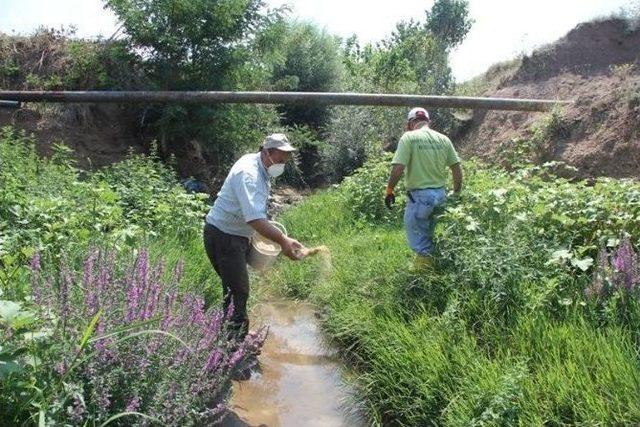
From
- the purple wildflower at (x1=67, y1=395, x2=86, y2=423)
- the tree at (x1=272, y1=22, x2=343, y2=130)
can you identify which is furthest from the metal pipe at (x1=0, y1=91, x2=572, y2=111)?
the tree at (x1=272, y1=22, x2=343, y2=130)

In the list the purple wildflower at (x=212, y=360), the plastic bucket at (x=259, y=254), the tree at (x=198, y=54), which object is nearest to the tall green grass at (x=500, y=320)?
the plastic bucket at (x=259, y=254)

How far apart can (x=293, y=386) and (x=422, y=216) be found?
7.37ft

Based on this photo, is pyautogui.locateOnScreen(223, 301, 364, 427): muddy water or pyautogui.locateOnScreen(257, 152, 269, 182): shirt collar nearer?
pyautogui.locateOnScreen(223, 301, 364, 427): muddy water

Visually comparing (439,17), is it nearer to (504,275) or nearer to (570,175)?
(570,175)

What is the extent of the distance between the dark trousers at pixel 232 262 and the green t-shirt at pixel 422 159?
2039 mm

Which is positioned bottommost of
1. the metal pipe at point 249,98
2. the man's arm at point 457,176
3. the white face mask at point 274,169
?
the man's arm at point 457,176

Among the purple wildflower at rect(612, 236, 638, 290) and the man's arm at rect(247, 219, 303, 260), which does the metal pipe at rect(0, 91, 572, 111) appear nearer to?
the man's arm at rect(247, 219, 303, 260)

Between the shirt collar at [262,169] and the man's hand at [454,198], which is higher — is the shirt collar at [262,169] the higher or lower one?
the higher one

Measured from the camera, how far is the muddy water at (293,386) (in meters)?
4.04

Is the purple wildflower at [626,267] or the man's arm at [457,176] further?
the man's arm at [457,176]

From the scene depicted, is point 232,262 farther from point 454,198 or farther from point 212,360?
point 454,198

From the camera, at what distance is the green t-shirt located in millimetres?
5934

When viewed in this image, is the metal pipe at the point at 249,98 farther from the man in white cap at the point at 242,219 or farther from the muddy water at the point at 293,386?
the man in white cap at the point at 242,219

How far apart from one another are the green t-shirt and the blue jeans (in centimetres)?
8
